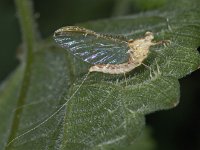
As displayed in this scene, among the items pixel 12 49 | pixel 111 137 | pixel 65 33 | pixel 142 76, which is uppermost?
pixel 65 33

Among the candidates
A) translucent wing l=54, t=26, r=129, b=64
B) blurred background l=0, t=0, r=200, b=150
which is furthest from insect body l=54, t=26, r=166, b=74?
blurred background l=0, t=0, r=200, b=150

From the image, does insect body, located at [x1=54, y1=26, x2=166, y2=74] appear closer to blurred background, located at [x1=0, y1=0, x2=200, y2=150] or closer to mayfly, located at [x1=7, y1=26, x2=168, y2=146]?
mayfly, located at [x1=7, y1=26, x2=168, y2=146]

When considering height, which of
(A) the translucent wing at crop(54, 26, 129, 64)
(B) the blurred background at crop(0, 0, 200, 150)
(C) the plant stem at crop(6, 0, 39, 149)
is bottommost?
(B) the blurred background at crop(0, 0, 200, 150)

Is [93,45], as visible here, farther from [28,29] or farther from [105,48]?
[28,29]

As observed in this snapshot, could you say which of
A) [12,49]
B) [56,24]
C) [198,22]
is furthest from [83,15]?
[198,22]

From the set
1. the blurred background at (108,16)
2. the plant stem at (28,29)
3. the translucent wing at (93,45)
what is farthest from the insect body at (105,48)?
the blurred background at (108,16)

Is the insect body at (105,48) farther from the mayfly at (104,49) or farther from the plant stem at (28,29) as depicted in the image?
the plant stem at (28,29)

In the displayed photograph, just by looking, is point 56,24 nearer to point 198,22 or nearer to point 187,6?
point 187,6
